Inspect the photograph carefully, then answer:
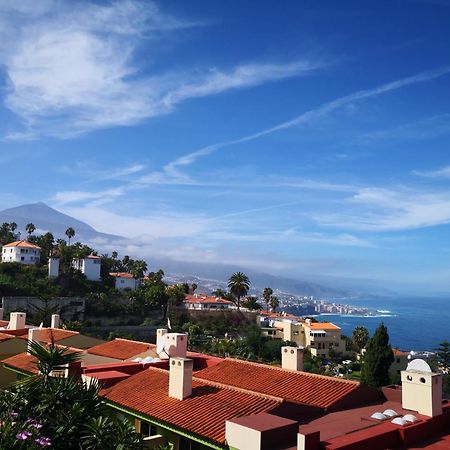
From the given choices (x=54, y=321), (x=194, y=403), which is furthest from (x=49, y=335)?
(x=194, y=403)

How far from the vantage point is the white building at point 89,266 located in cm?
9081

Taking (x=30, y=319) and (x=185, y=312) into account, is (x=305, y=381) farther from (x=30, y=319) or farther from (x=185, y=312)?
(x=185, y=312)

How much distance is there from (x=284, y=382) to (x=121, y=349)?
37.4ft

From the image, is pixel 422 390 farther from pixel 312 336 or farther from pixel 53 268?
pixel 312 336

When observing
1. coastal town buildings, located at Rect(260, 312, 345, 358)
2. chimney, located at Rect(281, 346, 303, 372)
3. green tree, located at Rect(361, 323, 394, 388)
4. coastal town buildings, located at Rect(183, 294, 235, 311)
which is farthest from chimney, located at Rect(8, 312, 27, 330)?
coastal town buildings, located at Rect(260, 312, 345, 358)

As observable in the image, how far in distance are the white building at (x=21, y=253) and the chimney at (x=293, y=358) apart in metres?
76.8

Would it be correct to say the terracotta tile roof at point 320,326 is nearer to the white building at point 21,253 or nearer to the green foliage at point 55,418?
the white building at point 21,253

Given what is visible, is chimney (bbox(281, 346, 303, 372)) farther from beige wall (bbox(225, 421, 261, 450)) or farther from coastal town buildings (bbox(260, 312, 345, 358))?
coastal town buildings (bbox(260, 312, 345, 358))

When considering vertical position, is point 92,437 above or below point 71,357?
below

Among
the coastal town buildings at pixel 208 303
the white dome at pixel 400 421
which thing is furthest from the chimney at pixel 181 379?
the coastal town buildings at pixel 208 303

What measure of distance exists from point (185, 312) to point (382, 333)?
4497 centimetres

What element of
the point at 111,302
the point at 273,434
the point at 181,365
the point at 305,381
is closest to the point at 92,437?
the point at 273,434

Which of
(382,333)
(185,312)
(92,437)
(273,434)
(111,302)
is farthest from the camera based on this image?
(185,312)

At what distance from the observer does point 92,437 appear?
32.6 feet
